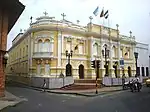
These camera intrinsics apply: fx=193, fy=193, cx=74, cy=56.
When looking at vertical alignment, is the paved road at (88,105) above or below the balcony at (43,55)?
below

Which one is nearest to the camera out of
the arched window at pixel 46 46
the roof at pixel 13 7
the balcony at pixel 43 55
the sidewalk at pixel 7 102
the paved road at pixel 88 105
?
the paved road at pixel 88 105

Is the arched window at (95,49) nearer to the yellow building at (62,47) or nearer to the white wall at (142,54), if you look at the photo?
the yellow building at (62,47)

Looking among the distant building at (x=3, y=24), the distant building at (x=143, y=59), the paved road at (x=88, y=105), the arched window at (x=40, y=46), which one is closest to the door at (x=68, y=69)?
the arched window at (x=40, y=46)

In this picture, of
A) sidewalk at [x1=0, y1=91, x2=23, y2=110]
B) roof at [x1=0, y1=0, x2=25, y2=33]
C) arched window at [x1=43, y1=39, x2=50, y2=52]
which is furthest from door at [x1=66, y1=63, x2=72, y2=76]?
sidewalk at [x1=0, y1=91, x2=23, y2=110]

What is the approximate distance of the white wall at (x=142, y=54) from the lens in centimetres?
4540

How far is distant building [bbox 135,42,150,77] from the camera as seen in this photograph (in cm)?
4512

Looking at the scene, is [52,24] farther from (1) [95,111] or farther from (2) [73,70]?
(1) [95,111]

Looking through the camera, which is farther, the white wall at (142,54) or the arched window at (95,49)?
the white wall at (142,54)

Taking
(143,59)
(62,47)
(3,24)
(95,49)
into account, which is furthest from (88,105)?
(143,59)

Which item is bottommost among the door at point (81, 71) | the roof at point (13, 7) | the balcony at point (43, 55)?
the door at point (81, 71)

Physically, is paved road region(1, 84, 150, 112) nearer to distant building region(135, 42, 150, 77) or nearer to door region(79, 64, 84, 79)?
door region(79, 64, 84, 79)

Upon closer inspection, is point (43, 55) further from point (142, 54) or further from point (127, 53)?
point (142, 54)

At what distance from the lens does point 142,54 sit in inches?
1822

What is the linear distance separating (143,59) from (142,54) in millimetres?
1282
